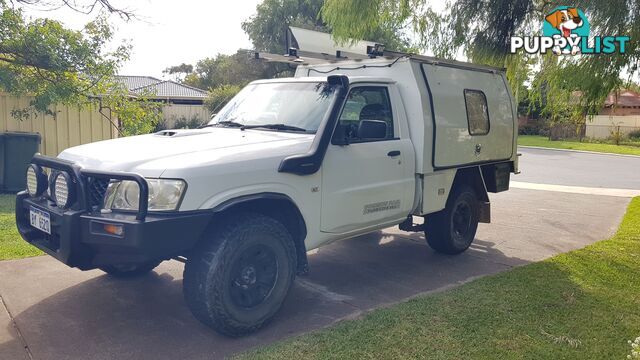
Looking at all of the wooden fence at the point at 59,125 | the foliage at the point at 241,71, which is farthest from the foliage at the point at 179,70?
the wooden fence at the point at 59,125

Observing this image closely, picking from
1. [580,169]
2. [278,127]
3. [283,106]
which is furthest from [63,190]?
[580,169]

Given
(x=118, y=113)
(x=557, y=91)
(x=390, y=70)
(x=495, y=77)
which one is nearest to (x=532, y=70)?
(x=557, y=91)

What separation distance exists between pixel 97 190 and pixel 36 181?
0.92m

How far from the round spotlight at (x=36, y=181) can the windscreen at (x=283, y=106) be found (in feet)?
5.72

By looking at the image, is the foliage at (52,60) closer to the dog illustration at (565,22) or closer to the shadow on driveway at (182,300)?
the shadow on driveway at (182,300)

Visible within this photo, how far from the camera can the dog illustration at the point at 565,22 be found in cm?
682

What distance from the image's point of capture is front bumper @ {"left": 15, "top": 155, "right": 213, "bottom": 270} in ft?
11.9

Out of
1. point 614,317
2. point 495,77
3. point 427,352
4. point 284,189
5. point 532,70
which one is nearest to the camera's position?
point 427,352

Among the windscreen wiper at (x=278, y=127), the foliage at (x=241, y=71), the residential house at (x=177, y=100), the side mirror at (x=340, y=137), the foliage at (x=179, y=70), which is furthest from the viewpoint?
the foliage at (x=179, y=70)

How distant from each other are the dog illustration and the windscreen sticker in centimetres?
342

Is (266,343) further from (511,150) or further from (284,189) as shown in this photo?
(511,150)

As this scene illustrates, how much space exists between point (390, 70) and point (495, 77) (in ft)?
6.72

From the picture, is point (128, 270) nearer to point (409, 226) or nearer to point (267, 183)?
point (267, 183)

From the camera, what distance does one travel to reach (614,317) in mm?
4730
